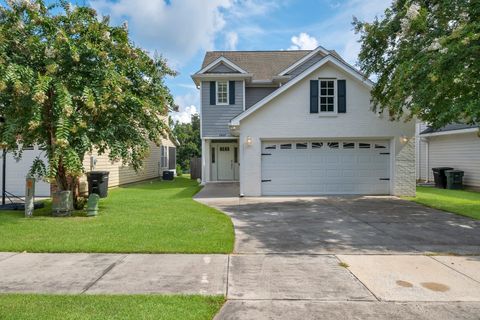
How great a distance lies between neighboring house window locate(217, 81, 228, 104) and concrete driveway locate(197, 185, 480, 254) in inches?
319

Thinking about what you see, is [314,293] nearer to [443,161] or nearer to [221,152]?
[221,152]

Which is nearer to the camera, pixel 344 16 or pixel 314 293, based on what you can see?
pixel 314 293

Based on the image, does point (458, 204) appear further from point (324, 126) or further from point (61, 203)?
point (61, 203)

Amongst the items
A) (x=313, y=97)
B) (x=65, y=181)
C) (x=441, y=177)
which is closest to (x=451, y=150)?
(x=441, y=177)

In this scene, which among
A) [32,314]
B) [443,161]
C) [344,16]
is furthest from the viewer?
[443,161]

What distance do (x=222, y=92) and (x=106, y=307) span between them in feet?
53.5

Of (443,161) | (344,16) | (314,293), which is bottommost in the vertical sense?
(314,293)

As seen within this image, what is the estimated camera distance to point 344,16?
1203cm

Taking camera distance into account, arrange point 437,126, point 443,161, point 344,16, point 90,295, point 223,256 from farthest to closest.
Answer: point 443,161, point 344,16, point 437,126, point 223,256, point 90,295

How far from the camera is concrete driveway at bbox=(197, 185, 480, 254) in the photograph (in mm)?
6578

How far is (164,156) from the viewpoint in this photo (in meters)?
26.6

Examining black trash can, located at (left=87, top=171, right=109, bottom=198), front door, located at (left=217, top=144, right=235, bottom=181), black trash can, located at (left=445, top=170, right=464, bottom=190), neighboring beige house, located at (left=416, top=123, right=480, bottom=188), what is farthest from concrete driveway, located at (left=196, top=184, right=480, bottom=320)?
front door, located at (left=217, top=144, right=235, bottom=181)

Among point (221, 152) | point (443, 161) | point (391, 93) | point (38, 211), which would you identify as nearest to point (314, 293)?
point (391, 93)

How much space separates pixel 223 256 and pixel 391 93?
25.1 feet
